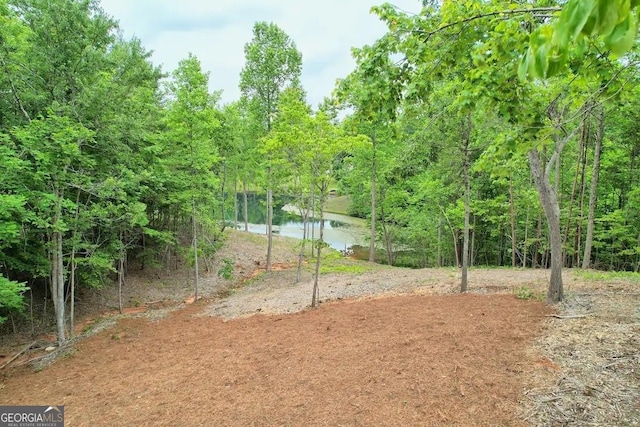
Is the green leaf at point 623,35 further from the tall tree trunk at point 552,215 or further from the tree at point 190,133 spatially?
the tree at point 190,133

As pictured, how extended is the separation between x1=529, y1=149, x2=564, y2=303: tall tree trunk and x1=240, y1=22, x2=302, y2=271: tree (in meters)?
10.3

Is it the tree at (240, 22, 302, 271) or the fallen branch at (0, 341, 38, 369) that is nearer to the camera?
the fallen branch at (0, 341, 38, 369)

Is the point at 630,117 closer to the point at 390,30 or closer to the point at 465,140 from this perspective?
the point at 465,140

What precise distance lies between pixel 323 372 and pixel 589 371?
9.65 ft

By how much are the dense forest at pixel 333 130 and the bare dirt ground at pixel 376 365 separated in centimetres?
133

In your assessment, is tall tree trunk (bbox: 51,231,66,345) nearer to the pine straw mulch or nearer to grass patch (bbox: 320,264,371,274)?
grass patch (bbox: 320,264,371,274)

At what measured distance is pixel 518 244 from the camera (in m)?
18.2

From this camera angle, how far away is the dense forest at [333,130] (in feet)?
9.43

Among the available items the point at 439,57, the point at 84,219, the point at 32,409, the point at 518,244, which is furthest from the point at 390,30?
the point at 518,244

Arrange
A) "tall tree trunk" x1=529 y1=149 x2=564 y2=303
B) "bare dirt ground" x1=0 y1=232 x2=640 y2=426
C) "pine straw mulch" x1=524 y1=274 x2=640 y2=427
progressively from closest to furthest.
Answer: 1. "pine straw mulch" x1=524 y1=274 x2=640 y2=427
2. "bare dirt ground" x1=0 y1=232 x2=640 y2=426
3. "tall tree trunk" x1=529 y1=149 x2=564 y2=303

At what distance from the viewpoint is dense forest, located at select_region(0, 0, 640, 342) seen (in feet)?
9.43

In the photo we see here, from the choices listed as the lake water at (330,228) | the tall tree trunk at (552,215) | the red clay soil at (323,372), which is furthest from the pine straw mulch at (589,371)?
the lake water at (330,228)

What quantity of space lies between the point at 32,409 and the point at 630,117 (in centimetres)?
1801

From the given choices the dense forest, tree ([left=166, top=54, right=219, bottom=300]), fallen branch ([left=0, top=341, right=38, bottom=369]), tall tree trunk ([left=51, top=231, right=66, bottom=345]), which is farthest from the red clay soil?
tree ([left=166, top=54, right=219, bottom=300])
